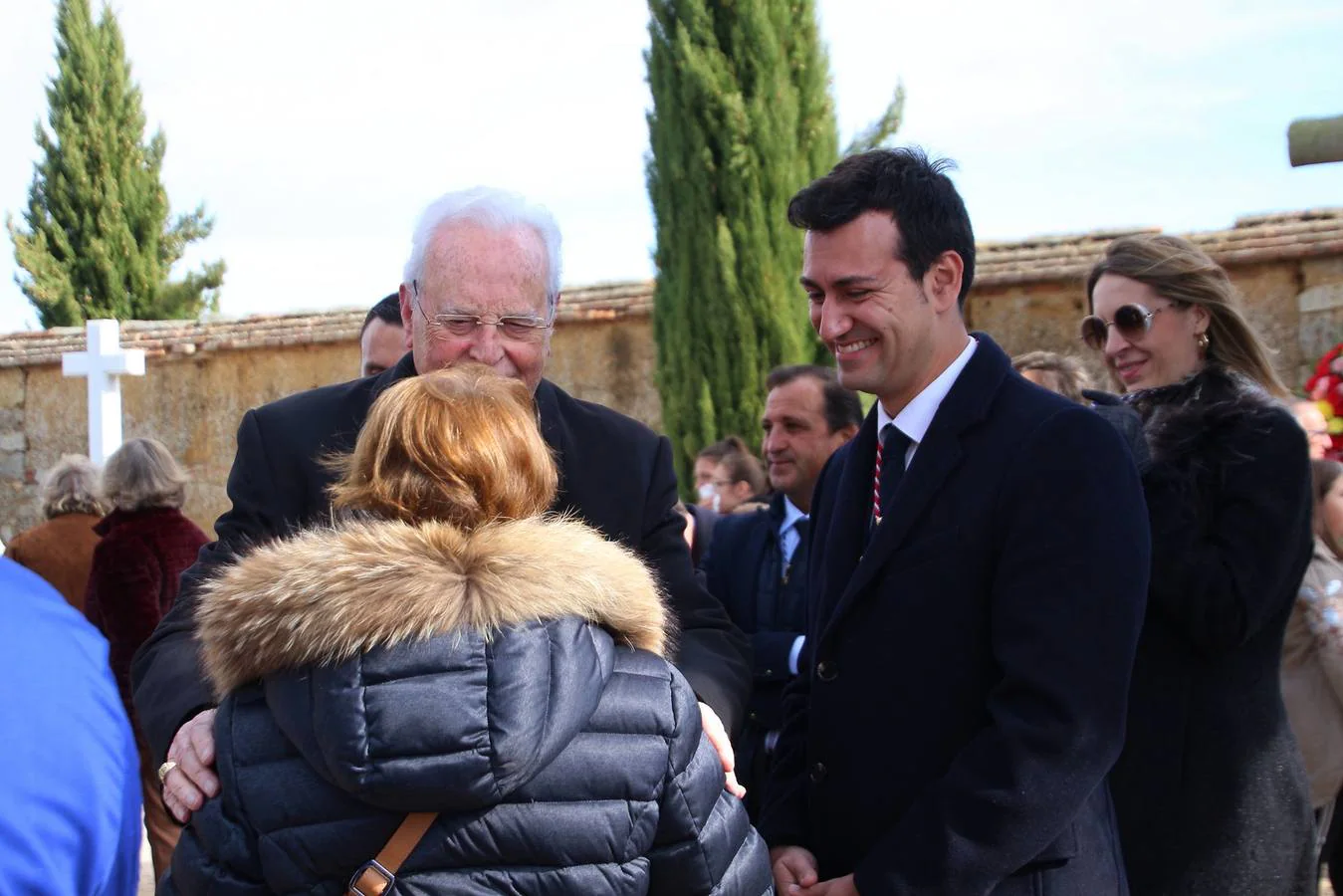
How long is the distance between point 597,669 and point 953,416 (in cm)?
80

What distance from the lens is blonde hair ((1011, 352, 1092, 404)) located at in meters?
4.01

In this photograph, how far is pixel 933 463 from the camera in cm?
213

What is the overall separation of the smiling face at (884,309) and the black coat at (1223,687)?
2.09ft

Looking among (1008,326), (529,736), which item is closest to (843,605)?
(529,736)

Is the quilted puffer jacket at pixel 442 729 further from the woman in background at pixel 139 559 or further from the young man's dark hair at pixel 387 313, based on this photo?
the woman in background at pixel 139 559

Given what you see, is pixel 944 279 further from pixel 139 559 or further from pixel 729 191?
pixel 729 191

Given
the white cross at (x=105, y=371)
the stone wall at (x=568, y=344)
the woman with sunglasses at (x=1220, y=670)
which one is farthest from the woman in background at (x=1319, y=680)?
the white cross at (x=105, y=371)

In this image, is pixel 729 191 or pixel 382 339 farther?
pixel 729 191

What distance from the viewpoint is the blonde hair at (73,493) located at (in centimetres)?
652

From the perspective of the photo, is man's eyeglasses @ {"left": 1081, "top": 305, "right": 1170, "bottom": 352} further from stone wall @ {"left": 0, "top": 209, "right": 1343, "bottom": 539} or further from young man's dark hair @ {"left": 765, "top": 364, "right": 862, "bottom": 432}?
stone wall @ {"left": 0, "top": 209, "right": 1343, "bottom": 539}

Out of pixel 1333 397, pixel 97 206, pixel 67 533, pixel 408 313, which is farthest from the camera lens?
pixel 97 206

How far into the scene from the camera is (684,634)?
7.98 feet

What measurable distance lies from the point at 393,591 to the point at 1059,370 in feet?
9.60

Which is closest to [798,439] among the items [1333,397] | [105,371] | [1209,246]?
[1333,397]
